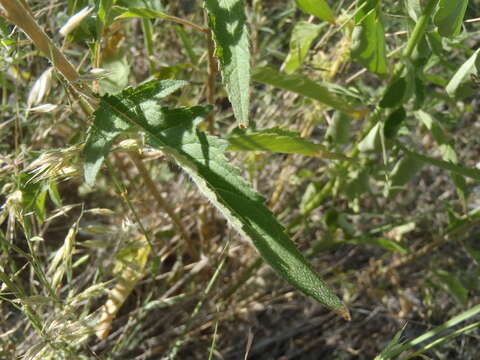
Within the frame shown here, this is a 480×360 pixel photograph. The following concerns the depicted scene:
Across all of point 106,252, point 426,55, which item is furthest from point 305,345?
point 426,55

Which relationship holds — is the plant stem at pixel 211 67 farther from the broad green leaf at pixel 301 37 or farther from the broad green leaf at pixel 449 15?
the broad green leaf at pixel 449 15

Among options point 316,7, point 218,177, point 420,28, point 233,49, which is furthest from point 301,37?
point 218,177

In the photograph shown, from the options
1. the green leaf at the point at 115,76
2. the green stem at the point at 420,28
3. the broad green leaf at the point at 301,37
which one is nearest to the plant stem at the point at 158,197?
the green leaf at the point at 115,76

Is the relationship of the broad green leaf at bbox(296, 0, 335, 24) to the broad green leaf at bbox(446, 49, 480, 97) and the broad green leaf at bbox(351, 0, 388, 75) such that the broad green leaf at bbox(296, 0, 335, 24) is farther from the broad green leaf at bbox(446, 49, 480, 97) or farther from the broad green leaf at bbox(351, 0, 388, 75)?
the broad green leaf at bbox(446, 49, 480, 97)

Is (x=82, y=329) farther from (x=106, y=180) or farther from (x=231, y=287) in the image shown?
(x=106, y=180)

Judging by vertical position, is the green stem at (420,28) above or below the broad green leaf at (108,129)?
below
